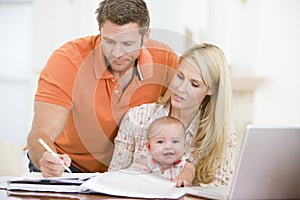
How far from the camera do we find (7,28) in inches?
155

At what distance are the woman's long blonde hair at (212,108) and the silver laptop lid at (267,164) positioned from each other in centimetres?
67

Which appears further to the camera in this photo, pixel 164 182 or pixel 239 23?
pixel 239 23

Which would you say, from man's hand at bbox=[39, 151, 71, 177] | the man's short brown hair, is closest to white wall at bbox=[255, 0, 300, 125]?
the man's short brown hair

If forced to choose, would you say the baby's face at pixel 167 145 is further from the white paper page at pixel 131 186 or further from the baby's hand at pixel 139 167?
the white paper page at pixel 131 186

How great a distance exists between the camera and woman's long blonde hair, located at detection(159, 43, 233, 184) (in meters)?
1.93

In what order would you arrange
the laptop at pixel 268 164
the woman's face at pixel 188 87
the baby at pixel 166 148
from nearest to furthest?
the laptop at pixel 268 164
the baby at pixel 166 148
the woman's face at pixel 188 87

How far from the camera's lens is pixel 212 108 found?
2.02 metres

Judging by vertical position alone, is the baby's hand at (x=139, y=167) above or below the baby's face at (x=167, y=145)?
below

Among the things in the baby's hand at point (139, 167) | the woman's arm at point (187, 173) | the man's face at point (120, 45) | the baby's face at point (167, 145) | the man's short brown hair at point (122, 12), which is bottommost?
the woman's arm at point (187, 173)

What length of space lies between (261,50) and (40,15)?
152 cm

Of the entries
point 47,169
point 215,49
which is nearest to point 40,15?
point 215,49

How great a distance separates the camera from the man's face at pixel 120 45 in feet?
6.63

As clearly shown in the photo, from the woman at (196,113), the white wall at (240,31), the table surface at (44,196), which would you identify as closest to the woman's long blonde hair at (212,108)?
the woman at (196,113)

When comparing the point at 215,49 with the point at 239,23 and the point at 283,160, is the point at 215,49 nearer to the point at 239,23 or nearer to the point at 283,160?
the point at 283,160
